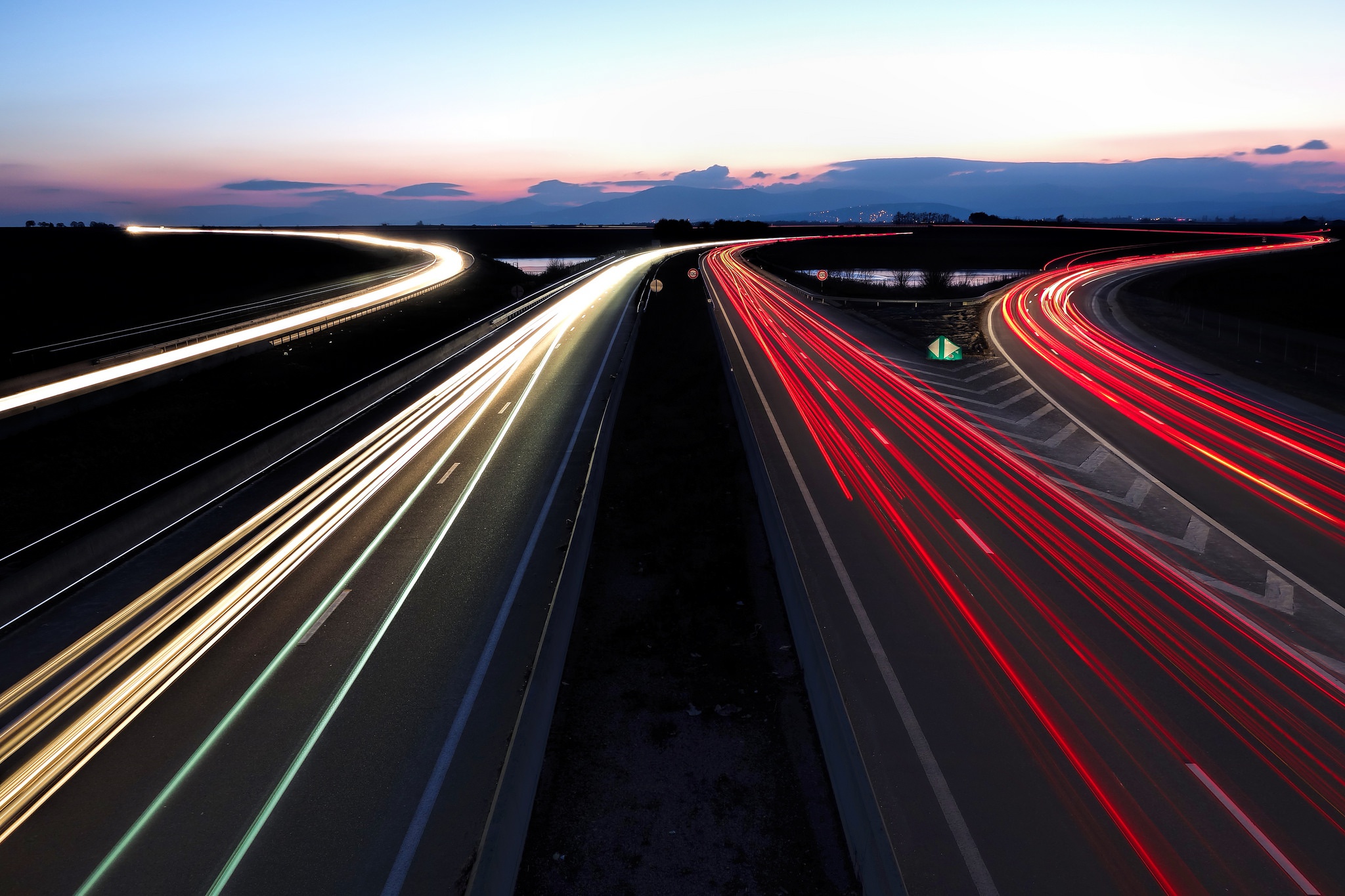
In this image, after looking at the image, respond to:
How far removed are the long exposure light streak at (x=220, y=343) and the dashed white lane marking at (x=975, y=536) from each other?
2433 centimetres

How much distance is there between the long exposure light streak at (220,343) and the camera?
24.0m

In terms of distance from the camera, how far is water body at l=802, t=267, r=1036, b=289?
93250 millimetres

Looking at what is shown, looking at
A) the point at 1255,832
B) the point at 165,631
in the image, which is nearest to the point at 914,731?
the point at 1255,832

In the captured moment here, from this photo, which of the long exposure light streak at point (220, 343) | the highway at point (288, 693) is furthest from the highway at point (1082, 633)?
the long exposure light streak at point (220, 343)

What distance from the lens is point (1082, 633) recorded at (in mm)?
11680

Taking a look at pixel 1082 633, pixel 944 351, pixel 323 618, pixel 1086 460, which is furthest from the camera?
pixel 944 351

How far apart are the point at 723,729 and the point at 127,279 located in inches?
3118

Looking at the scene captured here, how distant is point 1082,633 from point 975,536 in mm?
3767

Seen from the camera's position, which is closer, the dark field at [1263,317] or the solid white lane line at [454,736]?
the solid white lane line at [454,736]

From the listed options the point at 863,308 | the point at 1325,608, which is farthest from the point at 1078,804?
the point at 863,308

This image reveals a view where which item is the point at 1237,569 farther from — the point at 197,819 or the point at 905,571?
the point at 197,819

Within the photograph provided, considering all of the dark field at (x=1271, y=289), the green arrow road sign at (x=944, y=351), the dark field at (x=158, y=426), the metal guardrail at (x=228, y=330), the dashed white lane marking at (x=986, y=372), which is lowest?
the dark field at (x=158, y=426)

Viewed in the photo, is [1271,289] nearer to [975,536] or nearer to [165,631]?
[975,536]

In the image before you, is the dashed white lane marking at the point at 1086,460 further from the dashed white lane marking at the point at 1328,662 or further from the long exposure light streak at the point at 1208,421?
the dashed white lane marking at the point at 1328,662
